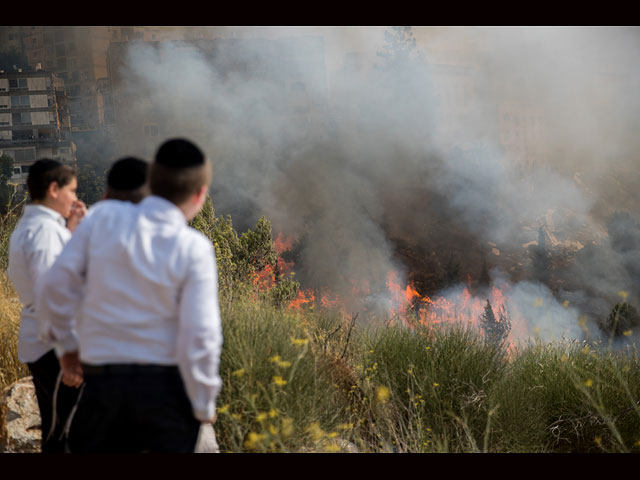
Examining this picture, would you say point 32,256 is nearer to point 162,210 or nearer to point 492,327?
point 162,210

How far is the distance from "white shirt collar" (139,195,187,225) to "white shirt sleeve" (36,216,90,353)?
8.1 inches

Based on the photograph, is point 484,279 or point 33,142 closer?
point 33,142

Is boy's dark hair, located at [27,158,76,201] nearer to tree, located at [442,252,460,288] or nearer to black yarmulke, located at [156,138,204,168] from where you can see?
black yarmulke, located at [156,138,204,168]

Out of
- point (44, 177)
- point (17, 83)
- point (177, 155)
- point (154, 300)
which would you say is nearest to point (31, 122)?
point (17, 83)

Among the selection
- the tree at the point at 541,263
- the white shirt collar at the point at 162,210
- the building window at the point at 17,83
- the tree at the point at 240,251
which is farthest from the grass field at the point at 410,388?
the tree at the point at 541,263

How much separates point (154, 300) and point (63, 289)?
337 mm

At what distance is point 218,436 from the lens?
329 cm

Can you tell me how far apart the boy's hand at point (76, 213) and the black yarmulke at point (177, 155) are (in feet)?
3.49

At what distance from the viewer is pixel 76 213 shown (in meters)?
2.65

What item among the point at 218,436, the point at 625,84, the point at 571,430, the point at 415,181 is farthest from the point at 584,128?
the point at 218,436

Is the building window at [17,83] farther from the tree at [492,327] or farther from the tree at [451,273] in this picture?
the tree at [451,273]

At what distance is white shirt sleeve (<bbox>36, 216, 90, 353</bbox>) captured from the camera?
173cm

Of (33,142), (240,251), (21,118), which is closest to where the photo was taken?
(240,251)

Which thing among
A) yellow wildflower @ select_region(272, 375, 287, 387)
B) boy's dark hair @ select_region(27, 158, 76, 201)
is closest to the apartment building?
boy's dark hair @ select_region(27, 158, 76, 201)
